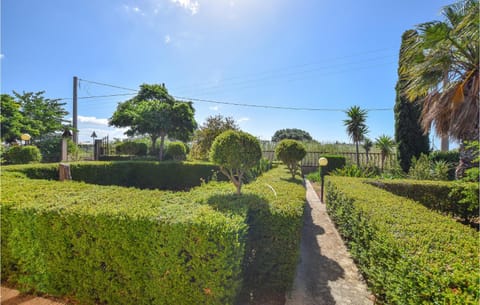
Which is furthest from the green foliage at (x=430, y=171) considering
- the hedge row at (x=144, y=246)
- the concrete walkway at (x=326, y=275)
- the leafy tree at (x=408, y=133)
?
the hedge row at (x=144, y=246)

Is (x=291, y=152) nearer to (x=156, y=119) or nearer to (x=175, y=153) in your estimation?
(x=156, y=119)

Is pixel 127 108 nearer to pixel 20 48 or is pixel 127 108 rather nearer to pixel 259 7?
pixel 20 48

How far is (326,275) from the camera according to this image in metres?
2.73

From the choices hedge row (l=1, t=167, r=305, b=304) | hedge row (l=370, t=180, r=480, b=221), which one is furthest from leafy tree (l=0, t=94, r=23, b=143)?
hedge row (l=370, t=180, r=480, b=221)

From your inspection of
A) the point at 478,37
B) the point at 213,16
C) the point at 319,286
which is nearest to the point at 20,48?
the point at 213,16

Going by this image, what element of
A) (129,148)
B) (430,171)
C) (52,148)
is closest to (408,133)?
(430,171)

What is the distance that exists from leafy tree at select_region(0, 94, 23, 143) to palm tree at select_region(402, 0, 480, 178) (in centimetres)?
1746

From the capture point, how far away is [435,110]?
5.32 m

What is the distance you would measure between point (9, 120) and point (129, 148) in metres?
5.87

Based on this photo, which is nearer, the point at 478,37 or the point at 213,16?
the point at 478,37

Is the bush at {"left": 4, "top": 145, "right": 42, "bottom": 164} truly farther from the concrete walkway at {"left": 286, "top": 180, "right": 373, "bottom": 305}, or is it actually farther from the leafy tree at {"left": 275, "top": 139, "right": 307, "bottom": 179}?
the concrete walkway at {"left": 286, "top": 180, "right": 373, "bottom": 305}

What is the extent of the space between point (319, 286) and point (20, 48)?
8.92 meters

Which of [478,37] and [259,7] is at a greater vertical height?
[259,7]

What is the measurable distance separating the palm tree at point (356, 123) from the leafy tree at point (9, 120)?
18792 mm
